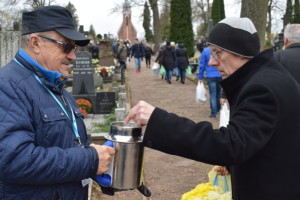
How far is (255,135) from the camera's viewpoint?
1.66 m

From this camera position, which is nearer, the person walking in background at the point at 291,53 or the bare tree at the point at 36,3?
the person walking in background at the point at 291,53

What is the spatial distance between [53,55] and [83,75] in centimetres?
800

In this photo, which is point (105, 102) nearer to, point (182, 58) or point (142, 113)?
point (182, 58)

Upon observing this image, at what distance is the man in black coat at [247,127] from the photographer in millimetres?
1664

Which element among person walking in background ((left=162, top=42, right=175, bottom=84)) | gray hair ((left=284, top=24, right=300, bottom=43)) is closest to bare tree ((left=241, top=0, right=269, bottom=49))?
gray hair ((left=284, top=24, right=300, bottom=43))

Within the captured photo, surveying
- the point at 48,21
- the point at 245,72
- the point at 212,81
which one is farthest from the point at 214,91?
the point at 48,21

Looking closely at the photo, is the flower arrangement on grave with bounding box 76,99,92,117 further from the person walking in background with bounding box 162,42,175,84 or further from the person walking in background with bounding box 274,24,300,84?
the person walking in background with bounding box 162,42,175,84

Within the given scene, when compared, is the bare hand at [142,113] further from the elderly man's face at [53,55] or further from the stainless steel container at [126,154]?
the elderly man's face at [53,55]

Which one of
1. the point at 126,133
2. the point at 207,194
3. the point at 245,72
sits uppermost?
the point at 245,72

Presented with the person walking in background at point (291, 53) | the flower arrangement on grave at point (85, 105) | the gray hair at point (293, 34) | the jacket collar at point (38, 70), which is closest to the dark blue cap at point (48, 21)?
the jacket collar at point (38, 70)

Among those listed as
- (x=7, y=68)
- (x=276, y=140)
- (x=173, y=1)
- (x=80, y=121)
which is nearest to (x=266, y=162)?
(x=276, y=140)

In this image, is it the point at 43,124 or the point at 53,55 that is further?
the point at 53,55

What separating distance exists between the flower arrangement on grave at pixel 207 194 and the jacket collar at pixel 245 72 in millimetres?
1104

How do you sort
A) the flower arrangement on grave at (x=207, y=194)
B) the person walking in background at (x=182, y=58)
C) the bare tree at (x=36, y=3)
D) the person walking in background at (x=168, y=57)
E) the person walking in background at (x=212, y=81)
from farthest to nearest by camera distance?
the bare tree at (x=36, y=3), the person walking in background at (x=168, y=57), the person walking in background at (x=182, y=58), the person walking in background at (x=212, y=81), the flower arrangement on grave at (x=207, y=194)
